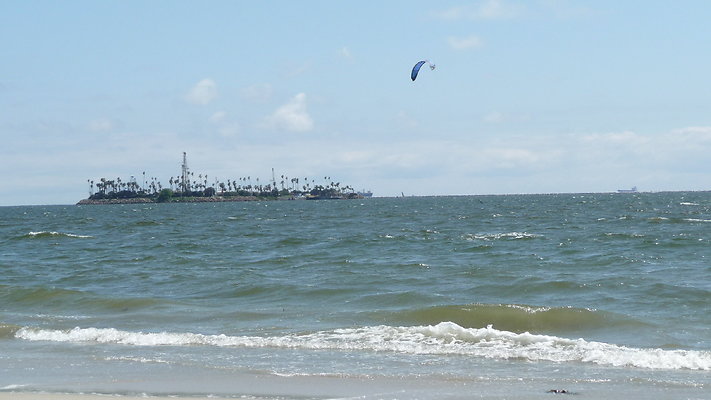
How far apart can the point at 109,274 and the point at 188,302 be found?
809 cm

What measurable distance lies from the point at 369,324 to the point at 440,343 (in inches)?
97.7

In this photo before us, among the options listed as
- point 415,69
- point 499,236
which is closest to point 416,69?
point 415,69

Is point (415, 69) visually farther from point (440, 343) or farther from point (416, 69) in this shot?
point (440, 343)

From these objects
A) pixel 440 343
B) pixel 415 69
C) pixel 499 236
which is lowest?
pixel 440 343

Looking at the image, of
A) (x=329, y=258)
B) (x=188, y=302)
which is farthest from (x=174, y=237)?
(x=188, y=302)

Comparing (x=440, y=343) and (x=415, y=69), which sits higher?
(x=415, y=69)

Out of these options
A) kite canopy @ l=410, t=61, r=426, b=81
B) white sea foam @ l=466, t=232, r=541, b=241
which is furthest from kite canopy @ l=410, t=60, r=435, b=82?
white sea foam @ l=466, t=232, r=541, b=241

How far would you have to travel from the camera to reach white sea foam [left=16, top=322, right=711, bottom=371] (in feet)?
44.1

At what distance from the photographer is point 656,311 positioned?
18.1 m

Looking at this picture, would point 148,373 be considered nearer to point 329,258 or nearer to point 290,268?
point 290,268

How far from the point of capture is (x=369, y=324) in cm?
1752

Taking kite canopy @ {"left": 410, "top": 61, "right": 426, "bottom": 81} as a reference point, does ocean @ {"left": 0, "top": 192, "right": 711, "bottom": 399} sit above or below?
below

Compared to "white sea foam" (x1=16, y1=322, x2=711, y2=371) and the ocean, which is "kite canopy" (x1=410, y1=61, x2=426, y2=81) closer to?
the ocean

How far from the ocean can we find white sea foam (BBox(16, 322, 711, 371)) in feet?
0.16
